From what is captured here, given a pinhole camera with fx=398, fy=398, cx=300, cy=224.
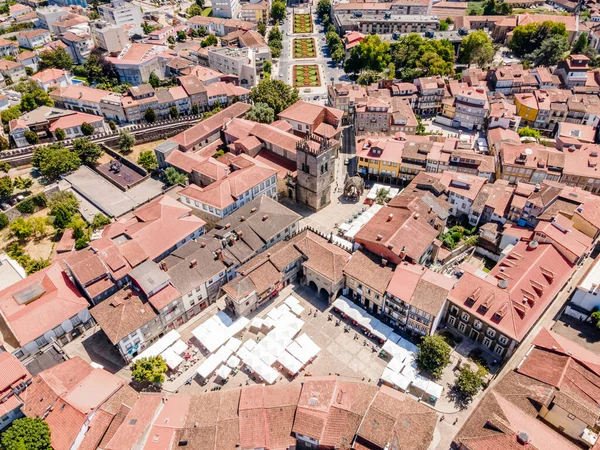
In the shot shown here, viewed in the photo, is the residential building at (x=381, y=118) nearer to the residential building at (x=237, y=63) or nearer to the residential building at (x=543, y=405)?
the residential building at (x=237, y=63)

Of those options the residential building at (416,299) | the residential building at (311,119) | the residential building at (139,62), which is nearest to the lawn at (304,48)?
the residential building at (139,62)

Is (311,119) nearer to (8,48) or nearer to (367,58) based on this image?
(367,58)

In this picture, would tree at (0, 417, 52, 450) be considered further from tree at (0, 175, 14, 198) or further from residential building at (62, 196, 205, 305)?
tree at (0, 175, 14, 198)

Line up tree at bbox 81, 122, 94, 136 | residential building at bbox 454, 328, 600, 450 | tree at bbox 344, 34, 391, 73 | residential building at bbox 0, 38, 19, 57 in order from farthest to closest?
residential building at bbox 0, 38, 19, 57
tree at bbox 344, 34, 391, 73
tree at bbox 81, 122, 94, 136
residential building at bbox 454, 328, 600, 450

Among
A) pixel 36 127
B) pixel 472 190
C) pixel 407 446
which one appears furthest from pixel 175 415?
pixel 36 127

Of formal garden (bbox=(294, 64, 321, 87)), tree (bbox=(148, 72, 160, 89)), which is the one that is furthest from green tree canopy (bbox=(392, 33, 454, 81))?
tree (bbox=(148, 72, 160, 89))
